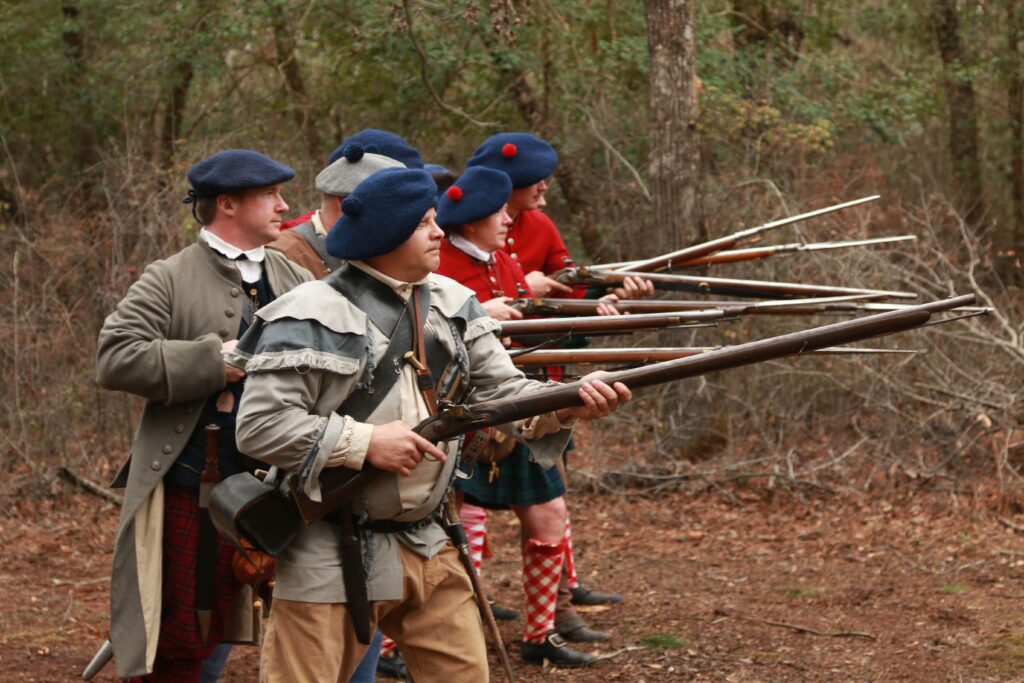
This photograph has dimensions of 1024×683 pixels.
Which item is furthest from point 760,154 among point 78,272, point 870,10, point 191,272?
point 191,272

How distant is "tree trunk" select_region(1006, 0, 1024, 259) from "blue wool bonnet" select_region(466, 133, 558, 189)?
34.6ft

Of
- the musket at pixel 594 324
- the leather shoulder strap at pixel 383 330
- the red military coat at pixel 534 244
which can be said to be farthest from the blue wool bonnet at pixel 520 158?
the leather shoulder strap at pixel 383 330

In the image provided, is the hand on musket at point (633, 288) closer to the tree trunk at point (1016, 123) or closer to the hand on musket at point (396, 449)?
the hand on musket at point (396, 449)

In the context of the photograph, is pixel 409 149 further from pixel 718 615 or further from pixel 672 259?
pixel 718 615

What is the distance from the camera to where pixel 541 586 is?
5.65m

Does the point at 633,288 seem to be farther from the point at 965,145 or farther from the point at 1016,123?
the point at 1016,123

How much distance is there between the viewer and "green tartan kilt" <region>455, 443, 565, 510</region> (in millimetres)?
Answer: 5672

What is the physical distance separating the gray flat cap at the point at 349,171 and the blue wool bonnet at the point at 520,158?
1191 mm

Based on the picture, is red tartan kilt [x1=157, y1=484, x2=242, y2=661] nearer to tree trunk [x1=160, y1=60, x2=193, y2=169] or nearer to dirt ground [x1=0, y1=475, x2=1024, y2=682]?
dirt ground [x1=0, y1=475, x2=1024, y2=682]

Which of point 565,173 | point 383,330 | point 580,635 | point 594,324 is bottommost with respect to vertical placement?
point 580,635

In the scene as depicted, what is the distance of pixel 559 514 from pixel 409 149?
175 cm

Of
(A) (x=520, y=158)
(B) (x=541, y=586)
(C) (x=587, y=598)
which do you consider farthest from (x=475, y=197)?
(C) (x=587, y=598)

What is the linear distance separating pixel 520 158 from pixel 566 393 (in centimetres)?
284

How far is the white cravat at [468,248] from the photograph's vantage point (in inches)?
217
